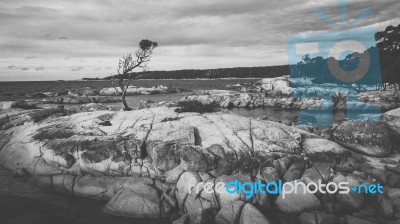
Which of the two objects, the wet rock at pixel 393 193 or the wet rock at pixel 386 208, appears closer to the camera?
the wet rock at pixel 386 208

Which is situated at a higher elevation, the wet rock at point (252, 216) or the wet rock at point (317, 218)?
the wet rock at point (252, 216)

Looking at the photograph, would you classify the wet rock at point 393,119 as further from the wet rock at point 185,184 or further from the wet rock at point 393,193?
the wet rock at point 185,184

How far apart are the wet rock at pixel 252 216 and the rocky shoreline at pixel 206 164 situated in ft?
0.15

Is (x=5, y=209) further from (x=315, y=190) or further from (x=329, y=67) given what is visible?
(x=329, y=67)

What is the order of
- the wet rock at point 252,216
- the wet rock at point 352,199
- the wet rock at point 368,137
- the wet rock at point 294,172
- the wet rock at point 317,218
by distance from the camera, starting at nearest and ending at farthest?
the wet rock at point 252,216, the wet rock at point 317,218, the wet rock at point 352,199, the wet rock at point 294,172, the wet rock at point 368,137

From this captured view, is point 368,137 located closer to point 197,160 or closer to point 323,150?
point 323,150

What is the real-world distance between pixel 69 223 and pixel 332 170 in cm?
1373

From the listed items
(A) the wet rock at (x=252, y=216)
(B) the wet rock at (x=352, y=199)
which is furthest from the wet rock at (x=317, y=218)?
(A) the wet rock at (x=252, y=216)

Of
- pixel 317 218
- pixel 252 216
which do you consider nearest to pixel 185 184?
pixel 252 216

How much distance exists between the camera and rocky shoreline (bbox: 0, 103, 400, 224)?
40.4ft

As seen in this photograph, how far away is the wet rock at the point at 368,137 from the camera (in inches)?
626

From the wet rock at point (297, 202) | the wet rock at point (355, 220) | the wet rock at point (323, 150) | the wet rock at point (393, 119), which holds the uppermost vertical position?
the wet rock at point (393, 119)

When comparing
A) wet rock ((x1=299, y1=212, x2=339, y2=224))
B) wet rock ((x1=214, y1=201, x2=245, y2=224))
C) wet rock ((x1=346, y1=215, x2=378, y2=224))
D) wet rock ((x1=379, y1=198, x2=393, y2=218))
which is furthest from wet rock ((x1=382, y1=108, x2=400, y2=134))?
wet rock ((x1=214, y1=201, x2=245, y2=224))

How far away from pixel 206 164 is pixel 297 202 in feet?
16.2
